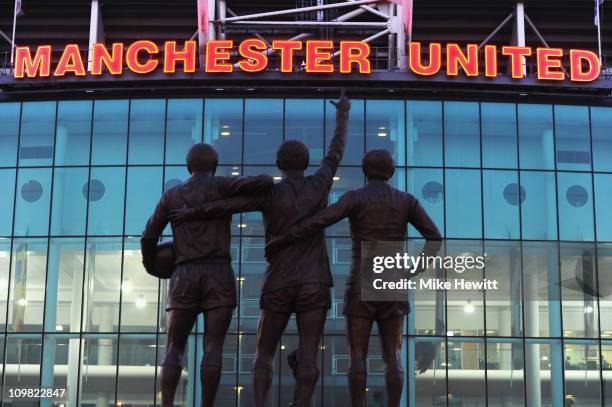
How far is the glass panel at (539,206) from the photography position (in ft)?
108

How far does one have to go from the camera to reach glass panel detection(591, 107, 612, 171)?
33688mm

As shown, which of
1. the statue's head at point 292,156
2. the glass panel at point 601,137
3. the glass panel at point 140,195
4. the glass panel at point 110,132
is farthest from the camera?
the glass panel at point 601,137

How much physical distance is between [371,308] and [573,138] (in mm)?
22910

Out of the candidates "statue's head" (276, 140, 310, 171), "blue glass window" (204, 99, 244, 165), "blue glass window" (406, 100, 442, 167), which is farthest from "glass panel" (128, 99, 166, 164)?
"statue's head" (276, 140, 310, 171)

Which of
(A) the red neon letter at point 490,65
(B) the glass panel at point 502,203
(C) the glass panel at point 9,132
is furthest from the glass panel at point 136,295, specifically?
(A) the red neon letter at point 490,65

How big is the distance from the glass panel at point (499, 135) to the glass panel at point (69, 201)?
1257cm

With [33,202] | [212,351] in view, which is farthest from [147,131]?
[212,351]

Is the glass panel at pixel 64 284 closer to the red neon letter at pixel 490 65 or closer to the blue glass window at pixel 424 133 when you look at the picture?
the blue glass window at pixel 424 133

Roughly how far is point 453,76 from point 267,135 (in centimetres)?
615

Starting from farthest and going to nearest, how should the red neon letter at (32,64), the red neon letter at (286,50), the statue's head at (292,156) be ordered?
the red neon letter at (32,64) → the red neon letter at (286,50) → the statue's head at (292,156)

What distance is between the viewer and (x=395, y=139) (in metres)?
33.4

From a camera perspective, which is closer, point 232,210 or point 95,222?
point 232,210

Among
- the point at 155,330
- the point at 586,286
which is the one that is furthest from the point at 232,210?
the point at 586,286

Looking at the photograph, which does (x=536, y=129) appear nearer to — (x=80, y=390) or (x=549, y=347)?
(x=549, y=347)
